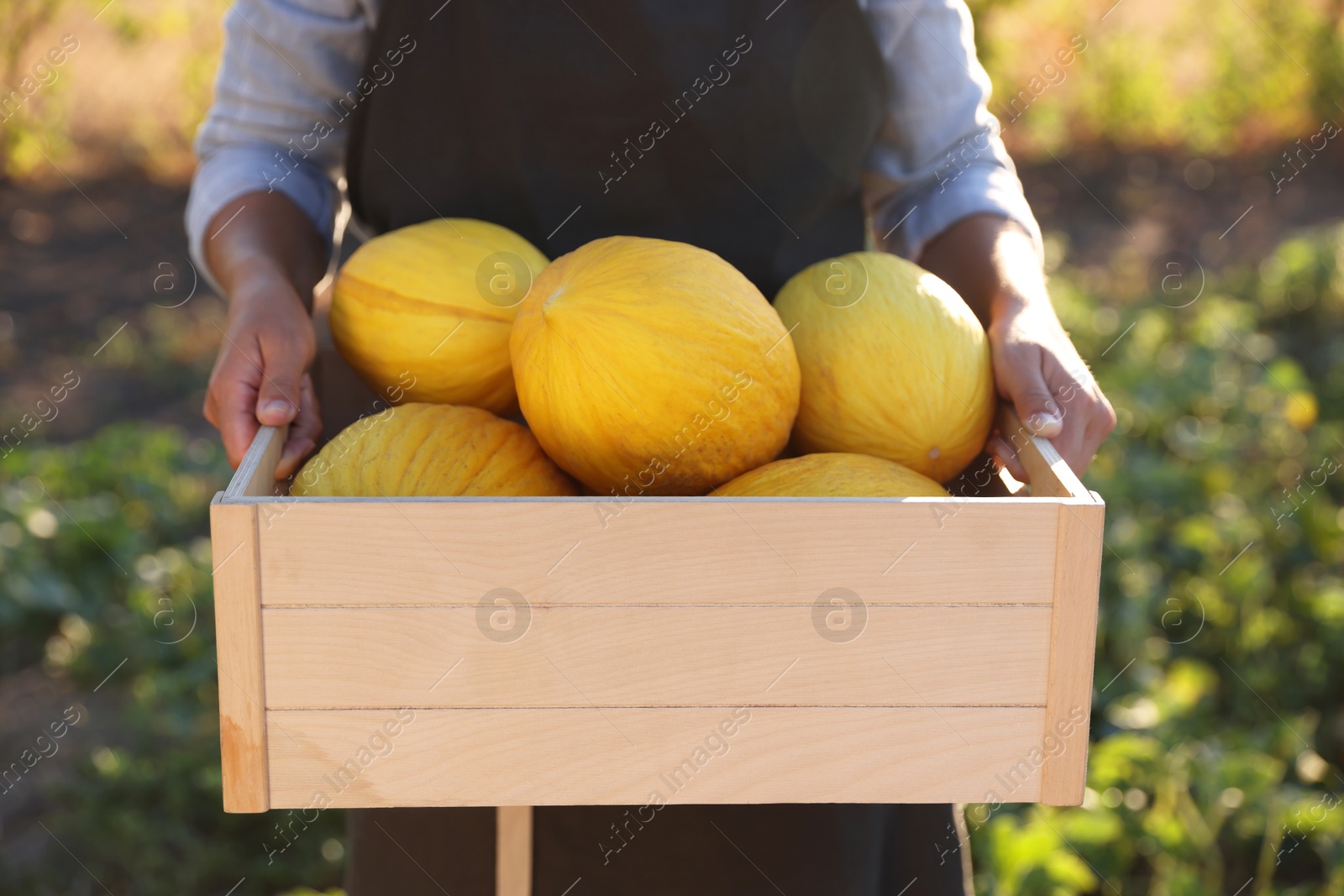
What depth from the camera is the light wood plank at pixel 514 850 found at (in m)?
1.27

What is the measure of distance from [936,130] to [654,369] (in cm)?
68

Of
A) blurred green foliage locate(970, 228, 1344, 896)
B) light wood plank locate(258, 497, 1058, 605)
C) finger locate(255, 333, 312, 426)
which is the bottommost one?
blurred green foliage locate(970, 228, 1344, 896)

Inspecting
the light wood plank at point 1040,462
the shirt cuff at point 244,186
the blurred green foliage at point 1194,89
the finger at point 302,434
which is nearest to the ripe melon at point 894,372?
the light wood plank at point 1040,462

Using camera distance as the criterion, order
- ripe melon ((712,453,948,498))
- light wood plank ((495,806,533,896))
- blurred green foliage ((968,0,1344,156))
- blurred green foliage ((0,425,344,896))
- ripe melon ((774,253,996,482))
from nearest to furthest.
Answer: ripe melon ((712,453,948,498)), ripe melon ((774,253,996,482)), light wood plank ((495,806,533,896)), blurred green foliage ((0,425,344,896)), blurred green foliage ((968,0,1344,156))

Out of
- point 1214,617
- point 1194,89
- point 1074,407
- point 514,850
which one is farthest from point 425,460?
point 1194,89

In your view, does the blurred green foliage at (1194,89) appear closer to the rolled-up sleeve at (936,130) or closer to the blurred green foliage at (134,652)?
the blurred green foliage at (134,652)

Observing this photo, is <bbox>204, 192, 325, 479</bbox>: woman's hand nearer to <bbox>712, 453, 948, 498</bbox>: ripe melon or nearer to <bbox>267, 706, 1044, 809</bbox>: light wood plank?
<bbox>267, 706, 1044, 809</bbox>: light wood plank

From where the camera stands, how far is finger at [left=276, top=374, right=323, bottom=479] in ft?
3.62

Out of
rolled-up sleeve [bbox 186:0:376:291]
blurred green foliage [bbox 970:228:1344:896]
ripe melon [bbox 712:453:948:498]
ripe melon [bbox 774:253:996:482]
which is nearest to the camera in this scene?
ripe melon [bbox 712:453:948:498]

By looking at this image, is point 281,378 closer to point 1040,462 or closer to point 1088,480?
point 1040,462

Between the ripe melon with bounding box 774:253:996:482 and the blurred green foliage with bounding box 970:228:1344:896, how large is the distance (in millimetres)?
1380

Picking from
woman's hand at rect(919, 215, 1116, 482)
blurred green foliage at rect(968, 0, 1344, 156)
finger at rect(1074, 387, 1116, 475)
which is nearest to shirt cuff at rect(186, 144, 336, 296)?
woman's hand at rect(919, 215, 1116, 482)

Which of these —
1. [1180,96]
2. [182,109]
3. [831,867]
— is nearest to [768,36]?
[831,867]

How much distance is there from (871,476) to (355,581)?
44 cm
